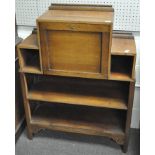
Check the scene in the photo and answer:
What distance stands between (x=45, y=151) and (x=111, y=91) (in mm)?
663

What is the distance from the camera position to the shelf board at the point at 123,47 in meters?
1.48

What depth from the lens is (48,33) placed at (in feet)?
4.86

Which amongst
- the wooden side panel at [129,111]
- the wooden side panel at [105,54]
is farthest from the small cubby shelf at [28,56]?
the wooden side panel at [129,111]

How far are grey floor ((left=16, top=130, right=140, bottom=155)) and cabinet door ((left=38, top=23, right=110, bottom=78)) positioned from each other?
2.13 feet

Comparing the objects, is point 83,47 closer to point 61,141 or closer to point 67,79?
point 67,79

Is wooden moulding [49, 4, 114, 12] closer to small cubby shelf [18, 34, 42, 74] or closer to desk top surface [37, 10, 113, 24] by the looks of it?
desk top surface [37, 10, 113, 24]

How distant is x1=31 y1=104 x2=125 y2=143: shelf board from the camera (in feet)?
6.00

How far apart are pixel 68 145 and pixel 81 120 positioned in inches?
8.7

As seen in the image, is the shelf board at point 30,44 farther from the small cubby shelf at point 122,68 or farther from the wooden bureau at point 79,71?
the small cubby shelf at point 122,68

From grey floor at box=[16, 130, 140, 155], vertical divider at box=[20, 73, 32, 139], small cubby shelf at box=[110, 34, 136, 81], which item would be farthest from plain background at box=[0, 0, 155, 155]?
grey floor at box=[16, 130, 140, 155]
